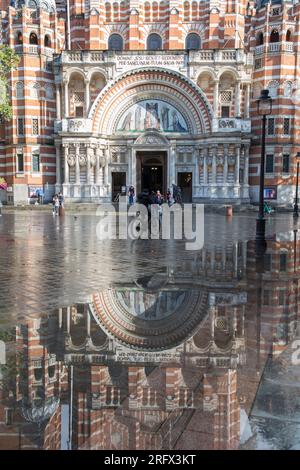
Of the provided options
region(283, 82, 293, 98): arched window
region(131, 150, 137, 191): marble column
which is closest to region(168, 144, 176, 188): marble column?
region(131, 150, 137, 191): marble column

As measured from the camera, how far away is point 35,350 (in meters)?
5.43

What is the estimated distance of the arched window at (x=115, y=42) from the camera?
1658 inches

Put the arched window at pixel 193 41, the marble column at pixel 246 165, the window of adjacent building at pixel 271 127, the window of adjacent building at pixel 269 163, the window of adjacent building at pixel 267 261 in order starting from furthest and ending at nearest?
the arched window at pixel 193 41 < the window of adjacent building at pixel 269 163 < the window of adjacent building at pixel 271 127 < the marble column at pixel 246 165 < the window of adjacent building at pixel 267 261

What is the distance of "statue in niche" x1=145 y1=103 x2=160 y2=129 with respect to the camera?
4025 centimetres

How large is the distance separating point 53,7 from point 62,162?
50.1 feet

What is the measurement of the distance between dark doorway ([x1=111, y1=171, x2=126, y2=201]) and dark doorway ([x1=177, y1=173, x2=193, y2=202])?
529 centimetres

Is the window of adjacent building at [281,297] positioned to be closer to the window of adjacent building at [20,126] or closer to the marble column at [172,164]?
the marble column at [172,164]

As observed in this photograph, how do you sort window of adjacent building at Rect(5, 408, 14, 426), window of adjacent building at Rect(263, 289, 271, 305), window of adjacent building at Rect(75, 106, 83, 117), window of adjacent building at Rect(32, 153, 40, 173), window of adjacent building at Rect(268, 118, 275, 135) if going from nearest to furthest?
window of adjacent building at Rect(5, 408, 14, 426) < window of adjacent building at Rect(263, 289, 271, 305) < window of adjacent building at Rect(268, 118, 275, 135) < window of adjacent building at Rect(32, 153, 40, 173) < window of adjacent building at Rect(75, 106, 83, 117)

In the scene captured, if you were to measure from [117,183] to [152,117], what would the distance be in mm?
7008

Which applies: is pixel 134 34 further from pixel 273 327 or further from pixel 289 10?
pixel 273 327

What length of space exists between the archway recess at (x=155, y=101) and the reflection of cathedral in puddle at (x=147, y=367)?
33.0 metres

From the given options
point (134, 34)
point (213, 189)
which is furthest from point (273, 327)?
point (134, 34)

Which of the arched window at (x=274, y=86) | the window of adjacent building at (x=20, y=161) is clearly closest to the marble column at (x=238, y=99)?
the arched window at (x=274, y=86)

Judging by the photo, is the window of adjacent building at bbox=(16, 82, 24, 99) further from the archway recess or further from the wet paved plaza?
the wet paved plaza
